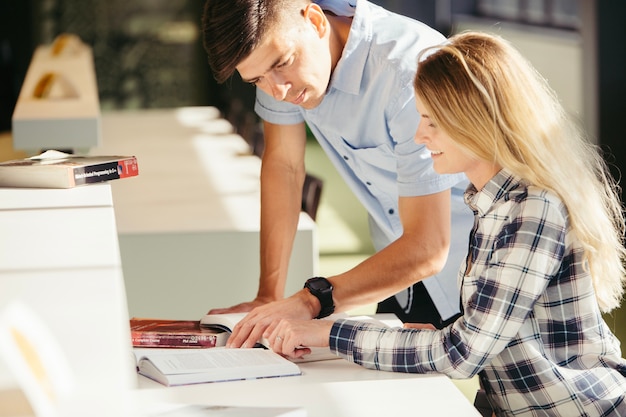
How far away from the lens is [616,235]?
1.90 m

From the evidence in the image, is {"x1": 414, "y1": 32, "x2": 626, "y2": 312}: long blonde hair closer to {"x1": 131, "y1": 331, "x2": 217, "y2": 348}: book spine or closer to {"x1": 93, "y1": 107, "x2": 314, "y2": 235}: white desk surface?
{"x1": 131, "y1": 331, "x2": 217, "y2": 348}: book spine

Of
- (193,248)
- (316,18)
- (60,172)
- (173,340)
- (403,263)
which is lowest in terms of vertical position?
(193,248)

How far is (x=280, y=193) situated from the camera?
2637mm

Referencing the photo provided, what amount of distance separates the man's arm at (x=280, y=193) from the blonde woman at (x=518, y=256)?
2.35 ft

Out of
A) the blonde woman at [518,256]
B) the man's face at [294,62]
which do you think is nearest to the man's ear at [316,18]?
the man's face at [294,62]

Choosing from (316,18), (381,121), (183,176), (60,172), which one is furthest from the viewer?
(183,176)

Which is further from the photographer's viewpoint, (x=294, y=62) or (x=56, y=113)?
(x=56, y=113)

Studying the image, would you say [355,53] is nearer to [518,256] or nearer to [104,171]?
[104,171]

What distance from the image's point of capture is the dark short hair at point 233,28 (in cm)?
206

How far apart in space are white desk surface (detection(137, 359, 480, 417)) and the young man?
25 centimetres

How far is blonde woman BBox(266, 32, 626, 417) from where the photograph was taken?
1.73 m

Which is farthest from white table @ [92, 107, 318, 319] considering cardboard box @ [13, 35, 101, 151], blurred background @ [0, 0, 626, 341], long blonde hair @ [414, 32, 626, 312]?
blurred background @ [0, 0, 626, 341]

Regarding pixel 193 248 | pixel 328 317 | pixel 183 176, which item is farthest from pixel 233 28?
pixel 183 176

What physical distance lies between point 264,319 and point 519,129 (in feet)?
2.13
